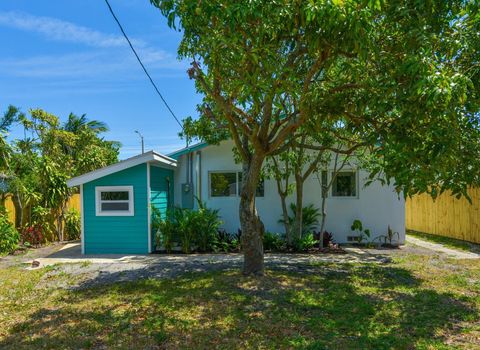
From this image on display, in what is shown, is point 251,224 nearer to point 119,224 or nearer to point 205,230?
point 205,230

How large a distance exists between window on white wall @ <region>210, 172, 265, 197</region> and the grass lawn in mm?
4955

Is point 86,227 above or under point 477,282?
above

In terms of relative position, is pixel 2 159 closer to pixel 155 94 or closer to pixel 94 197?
pixel 94 197

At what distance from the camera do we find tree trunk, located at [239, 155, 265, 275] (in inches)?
283

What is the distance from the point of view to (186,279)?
732 cm

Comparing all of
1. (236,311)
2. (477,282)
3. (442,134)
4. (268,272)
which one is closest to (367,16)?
(442,134)

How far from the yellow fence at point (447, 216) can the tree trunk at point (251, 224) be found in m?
7.07

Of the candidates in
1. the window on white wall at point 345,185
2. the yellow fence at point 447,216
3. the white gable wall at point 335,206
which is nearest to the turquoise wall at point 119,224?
the white gable wall at point 335,206

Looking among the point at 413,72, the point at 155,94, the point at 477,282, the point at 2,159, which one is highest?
the point at 155,94

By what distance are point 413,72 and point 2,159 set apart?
255 inches

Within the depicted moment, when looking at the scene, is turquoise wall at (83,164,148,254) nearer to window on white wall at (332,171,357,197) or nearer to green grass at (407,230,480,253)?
window on white wall at (332,171,357,197)

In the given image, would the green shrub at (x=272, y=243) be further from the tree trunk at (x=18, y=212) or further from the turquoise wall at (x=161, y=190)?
the tree trunk at (x=18, y=212)

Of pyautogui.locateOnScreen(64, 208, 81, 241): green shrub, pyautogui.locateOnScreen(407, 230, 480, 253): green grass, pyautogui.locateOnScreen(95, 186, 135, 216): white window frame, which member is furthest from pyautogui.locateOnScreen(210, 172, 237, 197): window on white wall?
pyautogui.locateOnScreen(407, 230, 480, 253): green grass

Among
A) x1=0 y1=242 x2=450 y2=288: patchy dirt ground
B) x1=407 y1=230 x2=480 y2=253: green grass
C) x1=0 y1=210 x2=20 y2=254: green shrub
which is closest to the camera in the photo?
x1=0 y1=242 x2=450 y2=288: patchy dirt ground
